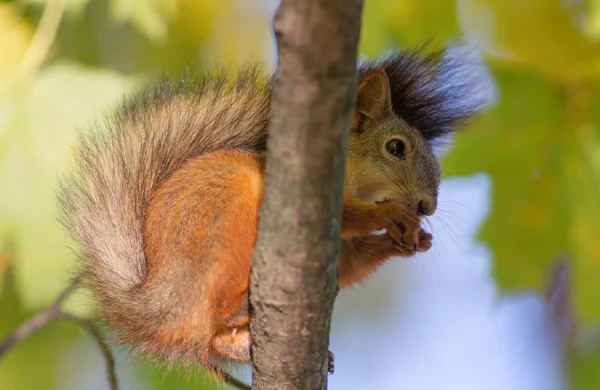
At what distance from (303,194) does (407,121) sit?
120 cm

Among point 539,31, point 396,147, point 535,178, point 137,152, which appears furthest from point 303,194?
point 535,178

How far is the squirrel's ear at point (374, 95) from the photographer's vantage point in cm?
208

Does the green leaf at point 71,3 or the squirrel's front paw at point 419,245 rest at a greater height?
the green leaf at point 71,3

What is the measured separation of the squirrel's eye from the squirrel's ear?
0.35ft

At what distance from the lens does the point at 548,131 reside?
2.30 meters

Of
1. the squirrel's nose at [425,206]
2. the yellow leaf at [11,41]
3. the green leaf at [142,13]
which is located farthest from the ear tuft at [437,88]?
the yellow leaf at [11,41]

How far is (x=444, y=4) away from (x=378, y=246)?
2.41 feet

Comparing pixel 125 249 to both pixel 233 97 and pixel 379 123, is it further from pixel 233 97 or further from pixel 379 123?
pixel 379 123

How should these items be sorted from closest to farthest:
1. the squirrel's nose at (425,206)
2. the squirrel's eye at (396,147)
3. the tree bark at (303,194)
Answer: the tree bark at (303,194) < the squirrel's nose at (425,206) < the squirrel's eye at (396,147)

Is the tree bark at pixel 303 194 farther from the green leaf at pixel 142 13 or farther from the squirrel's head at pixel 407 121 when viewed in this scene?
the green leaf at pixel 142 13

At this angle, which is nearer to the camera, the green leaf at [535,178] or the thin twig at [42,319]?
the thin twig at [42,319]

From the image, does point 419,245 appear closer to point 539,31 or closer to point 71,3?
point 539,31

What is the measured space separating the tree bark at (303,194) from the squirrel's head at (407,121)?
0.69m

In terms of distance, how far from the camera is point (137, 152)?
5.95 ft
